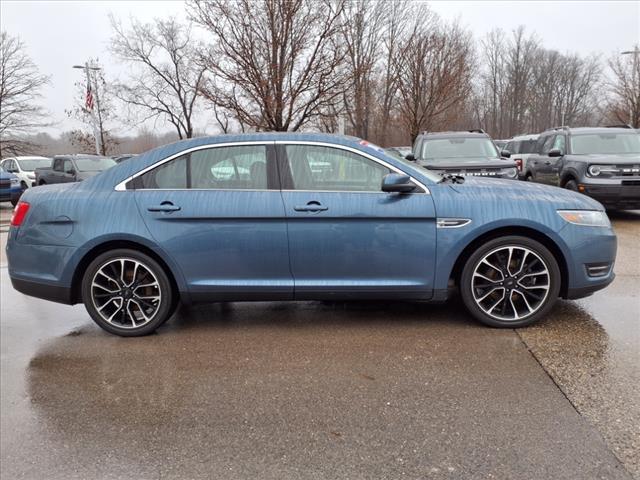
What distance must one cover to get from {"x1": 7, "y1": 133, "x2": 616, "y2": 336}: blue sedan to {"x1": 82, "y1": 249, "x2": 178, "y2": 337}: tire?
1cm

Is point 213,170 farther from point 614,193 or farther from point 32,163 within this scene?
point 32,163

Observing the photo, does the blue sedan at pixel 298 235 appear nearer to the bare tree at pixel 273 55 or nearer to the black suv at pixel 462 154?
the black suv at pixel 462 154

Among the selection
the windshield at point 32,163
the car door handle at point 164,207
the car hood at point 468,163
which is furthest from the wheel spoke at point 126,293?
the windshield at point 32,163

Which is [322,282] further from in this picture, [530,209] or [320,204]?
[530,209]

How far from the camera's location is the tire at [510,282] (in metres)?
3.93

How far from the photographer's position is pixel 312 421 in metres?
2.80

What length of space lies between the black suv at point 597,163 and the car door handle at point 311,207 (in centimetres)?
717

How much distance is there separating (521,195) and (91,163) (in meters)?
17.5

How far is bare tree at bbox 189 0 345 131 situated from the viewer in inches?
565

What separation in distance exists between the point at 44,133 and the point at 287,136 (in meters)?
45.5

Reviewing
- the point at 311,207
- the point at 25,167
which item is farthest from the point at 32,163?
the point at 311,207

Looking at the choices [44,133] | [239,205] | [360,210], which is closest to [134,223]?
[239,205]

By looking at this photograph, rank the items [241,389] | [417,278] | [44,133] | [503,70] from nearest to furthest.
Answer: [241,389], [417,278], [44,133], [503,70]

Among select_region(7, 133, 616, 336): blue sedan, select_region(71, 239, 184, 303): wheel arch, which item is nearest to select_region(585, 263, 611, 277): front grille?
select_region(7, 133, 616, 336): blue sedan
